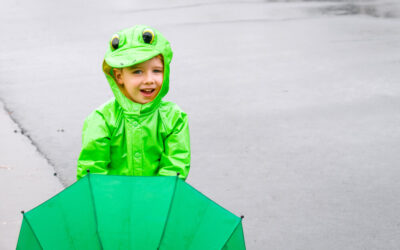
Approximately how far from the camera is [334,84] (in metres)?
7.89

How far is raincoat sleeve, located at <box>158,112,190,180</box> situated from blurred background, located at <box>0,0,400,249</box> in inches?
54.7

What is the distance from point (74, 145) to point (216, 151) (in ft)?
4.60

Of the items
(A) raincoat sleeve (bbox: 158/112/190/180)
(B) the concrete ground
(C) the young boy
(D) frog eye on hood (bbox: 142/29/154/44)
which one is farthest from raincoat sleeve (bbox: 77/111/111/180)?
(B) the concrete ground

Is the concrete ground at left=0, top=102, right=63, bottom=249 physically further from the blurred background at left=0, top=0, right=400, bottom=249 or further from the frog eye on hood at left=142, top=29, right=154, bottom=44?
the frog eye on hood at left=142, top=29, right=154, bottom=44

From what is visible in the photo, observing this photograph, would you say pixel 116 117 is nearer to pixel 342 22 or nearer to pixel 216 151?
pixel 216 151

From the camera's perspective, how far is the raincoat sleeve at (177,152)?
3.09 meters

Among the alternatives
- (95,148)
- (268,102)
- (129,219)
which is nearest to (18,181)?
(95,148)

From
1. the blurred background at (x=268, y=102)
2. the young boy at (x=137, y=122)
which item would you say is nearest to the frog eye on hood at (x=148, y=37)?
the young boy at (x=137, y=122)

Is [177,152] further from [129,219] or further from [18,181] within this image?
[18,181]

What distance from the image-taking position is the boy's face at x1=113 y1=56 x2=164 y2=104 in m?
3.07

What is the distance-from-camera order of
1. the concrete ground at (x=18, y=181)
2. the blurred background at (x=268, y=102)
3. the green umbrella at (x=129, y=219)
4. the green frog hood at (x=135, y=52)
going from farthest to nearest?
the blurred background at (x=268, y=102), the concrete ground at (x=18, y=181), the green frog hood at (x=135, y=52), the green umbrella at (x=129, y=219)

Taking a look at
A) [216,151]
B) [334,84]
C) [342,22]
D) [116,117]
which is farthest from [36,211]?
[342,22]

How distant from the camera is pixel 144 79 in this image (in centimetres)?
307

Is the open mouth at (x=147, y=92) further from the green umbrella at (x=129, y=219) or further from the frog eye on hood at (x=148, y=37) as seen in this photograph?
the green umbrella at (x=129, y=219)
